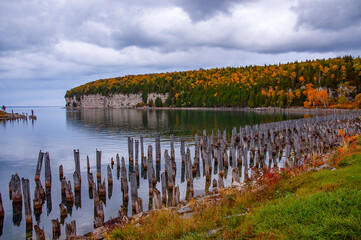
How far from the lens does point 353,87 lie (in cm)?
12175

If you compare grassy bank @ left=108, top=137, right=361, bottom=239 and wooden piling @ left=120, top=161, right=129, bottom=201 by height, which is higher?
grassy bank @ left=108, top=137, right=361, bottom=239

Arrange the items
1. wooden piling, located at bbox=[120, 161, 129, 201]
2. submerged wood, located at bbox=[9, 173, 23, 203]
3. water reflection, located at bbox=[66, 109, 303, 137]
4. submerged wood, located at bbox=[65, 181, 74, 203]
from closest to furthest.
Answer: submerged wood, located at bbox=[9, 173, 23, 203] < wooden piling, located at bbox=[120, 161, 129, 201] < submerged wood, located at bbox=[65, 181, 74, 203] < water reflection, located at bbox=[66, 109, 303, 137]

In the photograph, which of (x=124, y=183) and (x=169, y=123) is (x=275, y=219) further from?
(x=169, y=123)

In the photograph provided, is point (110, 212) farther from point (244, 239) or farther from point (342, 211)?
point (342, 211)

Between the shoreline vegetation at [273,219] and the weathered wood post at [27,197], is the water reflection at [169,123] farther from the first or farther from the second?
the shoreline vegetation at [273,219]

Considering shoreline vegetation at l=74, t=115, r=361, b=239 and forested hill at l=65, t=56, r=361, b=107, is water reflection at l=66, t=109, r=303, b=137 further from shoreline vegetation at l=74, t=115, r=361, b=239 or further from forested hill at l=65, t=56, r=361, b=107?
forested hill at l=65, t=56, r=361, b=107

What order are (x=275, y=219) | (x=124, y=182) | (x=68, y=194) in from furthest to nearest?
(x=68, y=194), (x=124, y=182), (x=275, y=219)

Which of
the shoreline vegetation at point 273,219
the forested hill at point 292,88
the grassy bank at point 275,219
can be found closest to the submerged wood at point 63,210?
the shoreline vegetation at point 273,219

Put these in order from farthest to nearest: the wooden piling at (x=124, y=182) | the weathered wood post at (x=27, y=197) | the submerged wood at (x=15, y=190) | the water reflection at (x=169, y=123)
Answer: the water reflection at (x=169, y=123)
the wooden piling at (x=124, y=182)
the submerged wood at (x=15, y=190)
the weathered wood post at (x=27, y=197)

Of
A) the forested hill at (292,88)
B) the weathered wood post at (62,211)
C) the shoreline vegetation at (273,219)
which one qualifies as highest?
the forested hill at (292,88)

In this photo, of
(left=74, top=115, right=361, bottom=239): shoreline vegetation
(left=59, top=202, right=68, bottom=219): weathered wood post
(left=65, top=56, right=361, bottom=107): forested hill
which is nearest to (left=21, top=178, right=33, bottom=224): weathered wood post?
(left=59, top=202, right=68, bottom=219): weathered wood post

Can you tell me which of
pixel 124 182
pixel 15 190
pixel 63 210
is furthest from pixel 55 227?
pixel 15 190

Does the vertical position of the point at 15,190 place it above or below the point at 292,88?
below

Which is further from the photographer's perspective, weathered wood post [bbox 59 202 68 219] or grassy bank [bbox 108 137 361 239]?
weathered wood post [bbox 59 202 68 219]
